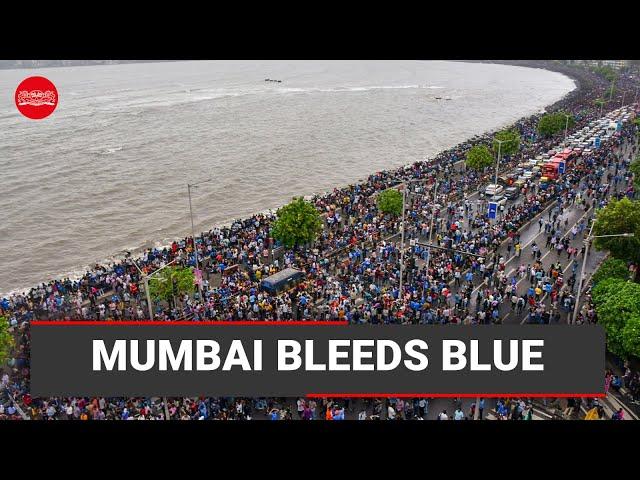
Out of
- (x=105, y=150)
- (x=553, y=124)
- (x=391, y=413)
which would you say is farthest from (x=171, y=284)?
(x=553, y=124)

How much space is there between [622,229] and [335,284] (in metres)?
16.7

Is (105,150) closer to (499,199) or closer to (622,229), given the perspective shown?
(499,199)

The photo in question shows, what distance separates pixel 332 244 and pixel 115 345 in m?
23.0

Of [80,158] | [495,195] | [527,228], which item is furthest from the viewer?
[80,158]

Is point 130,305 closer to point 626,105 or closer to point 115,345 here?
point 115,345

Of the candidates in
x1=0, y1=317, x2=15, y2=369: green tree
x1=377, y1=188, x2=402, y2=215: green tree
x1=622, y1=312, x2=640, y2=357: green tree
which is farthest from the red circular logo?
x1=622, y1=312, x2=640, y2=357: green tree

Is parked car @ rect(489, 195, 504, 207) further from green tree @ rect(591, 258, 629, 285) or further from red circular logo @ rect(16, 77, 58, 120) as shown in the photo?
red circular logo @ rect(16, 77, 58, 120)

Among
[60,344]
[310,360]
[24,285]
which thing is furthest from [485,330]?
[24,285]

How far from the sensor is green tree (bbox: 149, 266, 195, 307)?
93.5 ft

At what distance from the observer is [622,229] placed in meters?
30.0

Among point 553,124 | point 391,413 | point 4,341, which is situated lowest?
point 391,413

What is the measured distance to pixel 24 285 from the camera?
40.2 m

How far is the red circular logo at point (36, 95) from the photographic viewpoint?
24328 mm

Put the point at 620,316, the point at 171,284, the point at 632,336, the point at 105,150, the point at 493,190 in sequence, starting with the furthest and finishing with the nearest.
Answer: the point at 105,150, the point at 493,190, the point at 171,284, the point at 620,316, the point at 632,336
